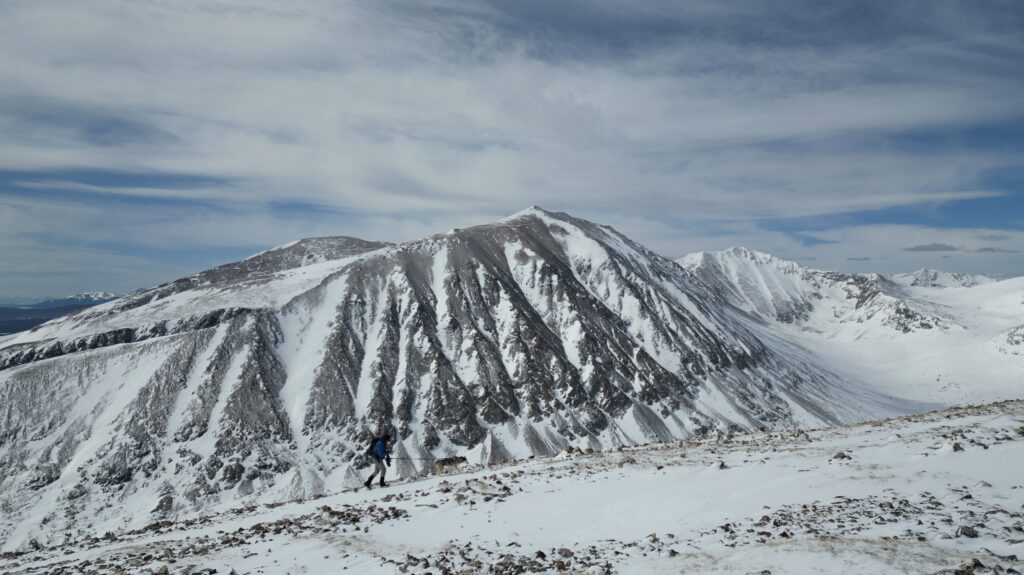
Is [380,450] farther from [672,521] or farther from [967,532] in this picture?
[967,532]

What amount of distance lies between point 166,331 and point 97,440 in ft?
88.8

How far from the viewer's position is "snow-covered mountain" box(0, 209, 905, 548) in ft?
307

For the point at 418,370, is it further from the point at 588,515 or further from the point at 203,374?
the point at 588,515

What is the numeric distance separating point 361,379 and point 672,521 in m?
115

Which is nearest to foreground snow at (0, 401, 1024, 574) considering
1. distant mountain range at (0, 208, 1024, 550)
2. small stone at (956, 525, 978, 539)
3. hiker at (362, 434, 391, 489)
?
small stone at (956, 525, 978, 539)

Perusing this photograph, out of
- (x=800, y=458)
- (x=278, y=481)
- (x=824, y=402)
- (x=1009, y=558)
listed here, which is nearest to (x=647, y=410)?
(x=824, y=402)

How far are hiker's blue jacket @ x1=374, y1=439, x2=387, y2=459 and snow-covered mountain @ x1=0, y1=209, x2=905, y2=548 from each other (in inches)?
3218

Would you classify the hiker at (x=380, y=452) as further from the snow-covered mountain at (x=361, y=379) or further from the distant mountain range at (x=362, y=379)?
the snow-covered mountain at (x=361, y=379)

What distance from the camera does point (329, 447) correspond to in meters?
106

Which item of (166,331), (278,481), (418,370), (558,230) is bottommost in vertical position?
(278,481)

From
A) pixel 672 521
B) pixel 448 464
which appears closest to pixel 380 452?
pixel 448 464

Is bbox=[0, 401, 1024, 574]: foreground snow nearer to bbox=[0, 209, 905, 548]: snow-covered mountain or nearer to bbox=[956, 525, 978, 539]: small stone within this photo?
bbox=[956, 525, 978, 539]: small stone

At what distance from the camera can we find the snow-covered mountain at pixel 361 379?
9362cm

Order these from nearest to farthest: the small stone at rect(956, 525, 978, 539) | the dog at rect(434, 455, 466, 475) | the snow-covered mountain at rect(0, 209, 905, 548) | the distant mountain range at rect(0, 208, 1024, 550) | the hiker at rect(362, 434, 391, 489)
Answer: the small stone at rect(956, 525, 978, 539)
the hiker at rect(362, 434, 391, 489)
the dog at rect(434, 455, 466, 475)
the distant mountain range at rect(0, 208, 1024, 550)
the snow-covered mountain at rect(0, 209, 905, 548)
